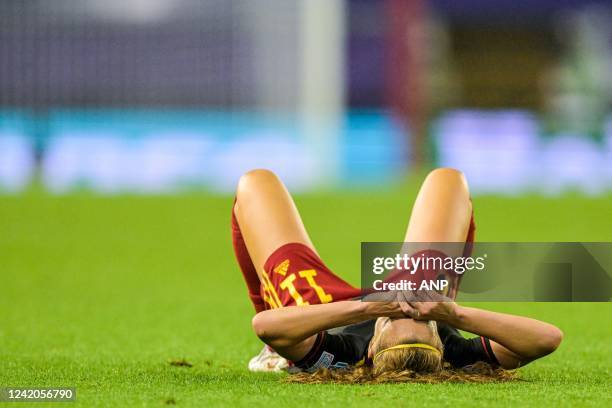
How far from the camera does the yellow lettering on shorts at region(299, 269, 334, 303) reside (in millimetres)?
3646

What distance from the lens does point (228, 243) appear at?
10.5 m

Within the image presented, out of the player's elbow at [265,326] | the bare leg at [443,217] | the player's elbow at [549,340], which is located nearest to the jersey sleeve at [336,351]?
the player's elbow at [265,326]

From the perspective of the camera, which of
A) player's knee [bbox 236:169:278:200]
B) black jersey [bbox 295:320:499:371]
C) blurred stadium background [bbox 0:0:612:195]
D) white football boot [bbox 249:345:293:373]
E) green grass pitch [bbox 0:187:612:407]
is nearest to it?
green grass pitch [bbox 0:187:612:407]

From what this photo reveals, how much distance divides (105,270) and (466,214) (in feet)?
17.5

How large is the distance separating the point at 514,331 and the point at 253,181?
102 cm

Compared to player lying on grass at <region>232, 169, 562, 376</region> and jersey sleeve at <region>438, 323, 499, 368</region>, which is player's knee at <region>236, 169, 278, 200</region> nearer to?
player lying on grass at <region>232, 169, 562, 376</region>

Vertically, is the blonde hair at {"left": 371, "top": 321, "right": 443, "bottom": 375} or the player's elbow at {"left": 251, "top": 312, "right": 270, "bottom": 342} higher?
the player's elbow at {"left": 251, "top": 312, "right": 270, "bottom": 342}

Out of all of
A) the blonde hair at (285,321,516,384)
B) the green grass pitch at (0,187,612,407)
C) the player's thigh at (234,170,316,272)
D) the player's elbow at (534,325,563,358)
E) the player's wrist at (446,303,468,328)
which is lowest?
the green grass pitch at (0,187,612,407)

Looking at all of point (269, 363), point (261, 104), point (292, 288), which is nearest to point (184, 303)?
point (269, 363)

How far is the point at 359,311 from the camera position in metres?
3.41

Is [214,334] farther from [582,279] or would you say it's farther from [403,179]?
[403,179]

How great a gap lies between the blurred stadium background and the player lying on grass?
10.6 m

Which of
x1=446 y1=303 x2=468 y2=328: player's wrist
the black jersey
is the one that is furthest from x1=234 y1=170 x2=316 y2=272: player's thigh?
x1=446 y1=303 x2=468 y2=328: player's wrist

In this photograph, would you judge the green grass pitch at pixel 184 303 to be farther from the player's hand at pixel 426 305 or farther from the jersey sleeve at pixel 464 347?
the player's hand at pixel 426 305
